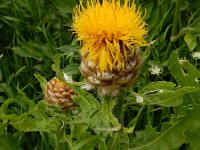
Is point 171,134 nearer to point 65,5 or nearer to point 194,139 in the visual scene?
point 194,139

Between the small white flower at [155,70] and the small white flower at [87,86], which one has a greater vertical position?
the small white flower at [87,86]

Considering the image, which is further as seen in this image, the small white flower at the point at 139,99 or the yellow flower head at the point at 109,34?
the small white flower at the point at 139,99

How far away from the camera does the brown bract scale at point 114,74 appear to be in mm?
2225

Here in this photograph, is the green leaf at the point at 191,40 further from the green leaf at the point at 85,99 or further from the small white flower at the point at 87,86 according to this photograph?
the small white flower at the point at 87,86

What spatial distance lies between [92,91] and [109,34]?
938 mm

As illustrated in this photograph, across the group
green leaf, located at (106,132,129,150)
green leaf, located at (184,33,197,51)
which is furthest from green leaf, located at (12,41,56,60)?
green leaf, located at (106,132,129,150)

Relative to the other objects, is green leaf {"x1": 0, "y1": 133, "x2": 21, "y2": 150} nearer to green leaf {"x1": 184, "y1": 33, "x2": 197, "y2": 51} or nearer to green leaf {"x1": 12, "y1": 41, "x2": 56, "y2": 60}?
green leaf {"x1": 12, "y1": 41, "x2": 56, "y2": 60}

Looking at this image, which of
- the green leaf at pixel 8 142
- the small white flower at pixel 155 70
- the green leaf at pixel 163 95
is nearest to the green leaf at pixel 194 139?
the green leaf at pixel 163 95

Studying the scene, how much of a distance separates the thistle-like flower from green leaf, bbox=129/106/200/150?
55cm

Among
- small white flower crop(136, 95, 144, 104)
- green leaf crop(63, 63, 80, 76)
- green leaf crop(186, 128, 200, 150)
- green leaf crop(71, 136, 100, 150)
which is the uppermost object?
small white flower crop(136, 95, 144, 104)

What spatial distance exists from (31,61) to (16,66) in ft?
0.47

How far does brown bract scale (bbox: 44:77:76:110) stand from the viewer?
104 inches

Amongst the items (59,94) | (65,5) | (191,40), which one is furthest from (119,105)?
(65,5)

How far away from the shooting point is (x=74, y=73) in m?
3.31
